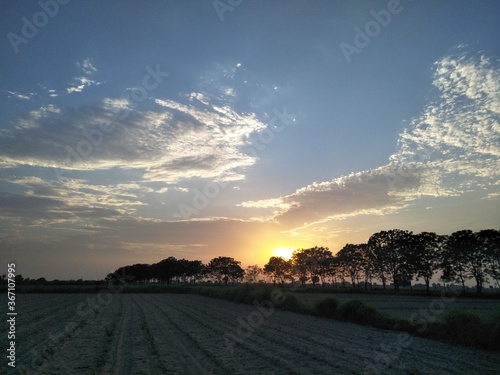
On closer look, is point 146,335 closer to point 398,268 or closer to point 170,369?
point 170,369

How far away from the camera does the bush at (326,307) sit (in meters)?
26.6

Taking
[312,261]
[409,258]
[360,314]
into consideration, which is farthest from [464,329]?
[312,261]

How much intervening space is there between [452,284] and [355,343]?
80405mm

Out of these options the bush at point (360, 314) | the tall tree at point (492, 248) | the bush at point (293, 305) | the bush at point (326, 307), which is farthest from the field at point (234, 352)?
the tall tree at point (492, 248)

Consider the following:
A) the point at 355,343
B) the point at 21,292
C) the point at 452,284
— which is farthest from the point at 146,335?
the point at 452,284

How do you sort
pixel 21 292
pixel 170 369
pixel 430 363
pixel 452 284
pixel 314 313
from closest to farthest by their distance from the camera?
pixel 170 369 < pixel 430 363 < pixel 314 313 < pixel 21 292 < pixel 452 284

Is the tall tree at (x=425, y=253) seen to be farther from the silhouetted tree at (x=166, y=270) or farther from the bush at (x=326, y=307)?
the silhouetted tree at (x=166, y=270)

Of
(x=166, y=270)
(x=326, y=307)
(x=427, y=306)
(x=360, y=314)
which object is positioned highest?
(x=166, y=270)

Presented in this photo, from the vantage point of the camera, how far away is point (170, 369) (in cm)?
1002

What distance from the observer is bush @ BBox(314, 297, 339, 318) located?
87.1 ft

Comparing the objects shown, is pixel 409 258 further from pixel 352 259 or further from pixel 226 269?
pixel 226 269

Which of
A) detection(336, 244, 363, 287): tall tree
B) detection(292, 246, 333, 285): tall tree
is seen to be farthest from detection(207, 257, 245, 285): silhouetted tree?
detection(336, 244, 363, 287): tall tree

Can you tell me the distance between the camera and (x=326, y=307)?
2730 centimetres

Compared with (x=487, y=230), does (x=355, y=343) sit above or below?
below
